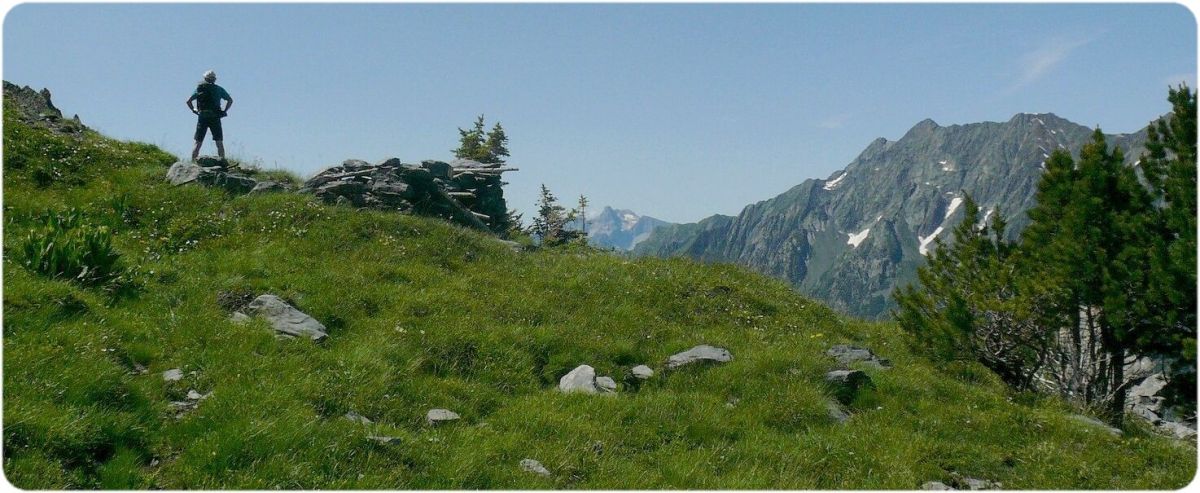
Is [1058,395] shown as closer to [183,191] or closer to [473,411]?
[473,411]

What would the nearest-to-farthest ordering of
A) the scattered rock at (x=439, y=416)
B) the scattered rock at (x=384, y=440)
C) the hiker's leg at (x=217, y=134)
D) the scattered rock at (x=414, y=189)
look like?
the scattered rock at (x=384, y=440) → the scattered rock at (x=439, y=416) → the scattered rock at (x=414, y=189) → the hiker's leg at (x=217, y=134)

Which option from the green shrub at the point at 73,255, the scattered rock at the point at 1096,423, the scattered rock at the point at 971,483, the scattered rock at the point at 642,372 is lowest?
the scattered rock at the point at 971,483

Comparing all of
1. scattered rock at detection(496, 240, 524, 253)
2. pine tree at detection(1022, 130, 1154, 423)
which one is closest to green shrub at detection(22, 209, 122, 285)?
scattered rock at detection(496, 240, 524, 253)

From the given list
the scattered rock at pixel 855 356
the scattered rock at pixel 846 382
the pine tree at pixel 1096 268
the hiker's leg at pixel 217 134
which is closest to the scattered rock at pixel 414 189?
the hiker's leg at pixel 217 134

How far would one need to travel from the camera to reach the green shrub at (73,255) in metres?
9.29

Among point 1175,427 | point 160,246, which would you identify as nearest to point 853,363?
point 1175,427

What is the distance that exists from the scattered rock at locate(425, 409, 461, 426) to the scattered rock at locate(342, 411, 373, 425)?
29.7 inches

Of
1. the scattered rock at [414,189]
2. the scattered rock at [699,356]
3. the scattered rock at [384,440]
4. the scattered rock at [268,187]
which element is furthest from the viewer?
the scattered rock at [414,189]

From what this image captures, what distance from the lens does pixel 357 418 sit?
751cm

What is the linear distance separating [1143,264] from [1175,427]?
7.20 m

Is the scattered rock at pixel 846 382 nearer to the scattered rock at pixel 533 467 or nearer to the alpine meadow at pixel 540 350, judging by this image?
the alpine meadow at pixel 540 350

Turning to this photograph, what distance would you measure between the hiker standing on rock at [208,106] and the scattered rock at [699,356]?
15929mm

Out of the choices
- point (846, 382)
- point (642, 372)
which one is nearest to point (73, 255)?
point (642, 372)

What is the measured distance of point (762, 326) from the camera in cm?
1468
